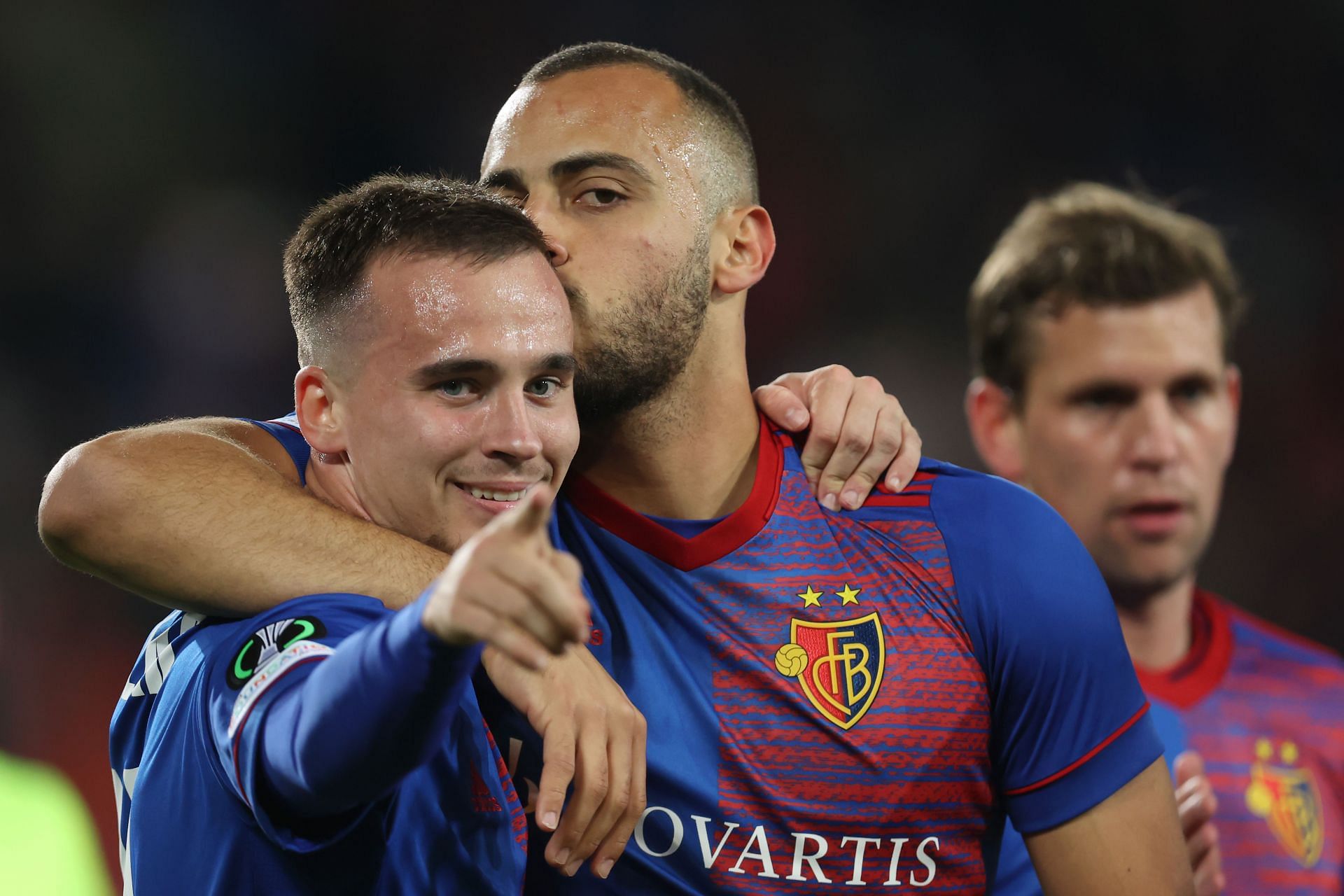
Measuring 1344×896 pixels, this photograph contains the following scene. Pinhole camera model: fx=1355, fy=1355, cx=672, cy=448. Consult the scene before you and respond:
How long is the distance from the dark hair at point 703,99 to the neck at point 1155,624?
2069mm

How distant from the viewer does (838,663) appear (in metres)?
2.48

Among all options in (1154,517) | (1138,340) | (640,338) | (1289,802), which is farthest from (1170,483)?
(640,338)

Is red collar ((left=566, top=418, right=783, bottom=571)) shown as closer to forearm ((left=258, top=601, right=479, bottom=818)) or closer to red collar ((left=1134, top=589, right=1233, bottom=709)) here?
forearm ((left=258, top=601, right=479, bottom=818))

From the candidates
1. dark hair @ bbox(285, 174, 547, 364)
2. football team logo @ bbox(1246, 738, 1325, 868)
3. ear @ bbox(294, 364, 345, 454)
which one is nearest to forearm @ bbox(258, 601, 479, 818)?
ear @ bbox(294, 364, 345, 454)

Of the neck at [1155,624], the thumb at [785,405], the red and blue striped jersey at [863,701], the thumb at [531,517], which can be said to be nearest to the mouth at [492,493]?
the red and blue striped jersey at [863,701]

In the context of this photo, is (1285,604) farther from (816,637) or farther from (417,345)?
(417,345)

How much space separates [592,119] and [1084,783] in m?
1.54

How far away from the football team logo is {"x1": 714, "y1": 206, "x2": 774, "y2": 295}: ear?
7.66 feet

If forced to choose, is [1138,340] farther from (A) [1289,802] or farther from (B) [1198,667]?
(A) [1289,802]

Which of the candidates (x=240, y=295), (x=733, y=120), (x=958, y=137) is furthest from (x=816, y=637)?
(x=958, y=137)

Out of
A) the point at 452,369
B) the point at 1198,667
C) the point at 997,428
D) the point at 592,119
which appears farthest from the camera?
the point at 997,428

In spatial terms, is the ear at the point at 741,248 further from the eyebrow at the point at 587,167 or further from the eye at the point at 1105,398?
the eye at the point at 1105,398

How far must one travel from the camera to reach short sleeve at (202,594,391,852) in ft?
5.46

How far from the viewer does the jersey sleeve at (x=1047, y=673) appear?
241 centimetres
